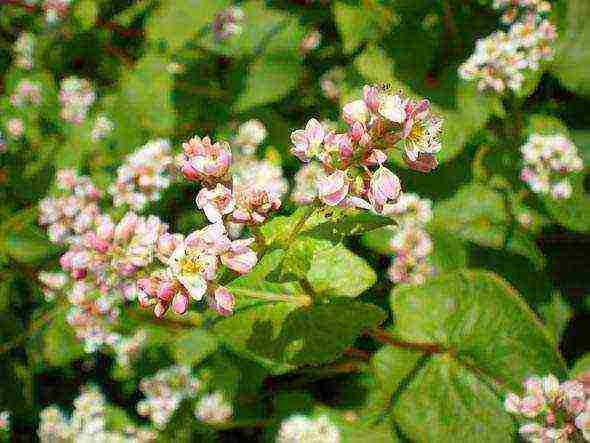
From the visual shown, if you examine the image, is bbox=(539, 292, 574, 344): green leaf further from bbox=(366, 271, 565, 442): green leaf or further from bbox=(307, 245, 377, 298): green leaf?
bbox=(307, 245, 377, 298): green leaf

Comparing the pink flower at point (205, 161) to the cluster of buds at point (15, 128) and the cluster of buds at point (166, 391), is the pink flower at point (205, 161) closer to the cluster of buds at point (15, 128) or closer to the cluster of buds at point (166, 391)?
the cluster of buds at point (166, 391)

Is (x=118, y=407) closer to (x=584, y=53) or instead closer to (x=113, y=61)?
(x=113, y=61)

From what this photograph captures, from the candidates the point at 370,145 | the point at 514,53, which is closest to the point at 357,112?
the point at 370,145

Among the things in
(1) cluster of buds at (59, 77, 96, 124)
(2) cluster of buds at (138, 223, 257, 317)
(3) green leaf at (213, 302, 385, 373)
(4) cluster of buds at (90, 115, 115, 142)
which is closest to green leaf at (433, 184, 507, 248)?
(3) green leaf at (213, 302, 385, 373)

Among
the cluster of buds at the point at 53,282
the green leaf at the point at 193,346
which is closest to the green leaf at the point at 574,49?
the green leaf at the point at 193,346

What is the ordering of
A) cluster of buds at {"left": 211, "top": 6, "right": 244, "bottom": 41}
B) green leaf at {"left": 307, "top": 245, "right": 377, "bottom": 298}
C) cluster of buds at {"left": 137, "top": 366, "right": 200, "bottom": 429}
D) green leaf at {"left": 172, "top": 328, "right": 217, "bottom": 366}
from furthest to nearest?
cluster of buds at {"left": 211, "top": 6, "right": 244, "bottom": 41} < green leaf at {"left": 172, "top": 328, "right": 217, "bottom": 366} < cluster of buds at {"left": 137, "top": 366, "right": 200, "bottom": 429} < green leaf at {"left": 307, "top": 245, "right": 377, "bottom": 298}

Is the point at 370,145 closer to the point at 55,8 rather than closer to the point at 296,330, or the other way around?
the point at 296,330

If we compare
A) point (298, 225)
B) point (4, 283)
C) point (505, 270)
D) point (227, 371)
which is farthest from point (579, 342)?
point (4, 283)

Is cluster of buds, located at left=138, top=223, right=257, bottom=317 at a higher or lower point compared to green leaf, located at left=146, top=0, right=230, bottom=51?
higher
